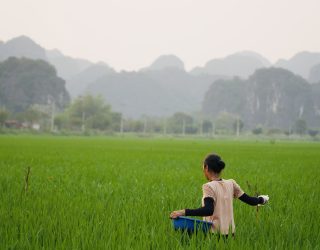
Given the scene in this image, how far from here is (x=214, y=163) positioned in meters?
2.50

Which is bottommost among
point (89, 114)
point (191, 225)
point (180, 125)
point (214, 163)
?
point (191, 225)

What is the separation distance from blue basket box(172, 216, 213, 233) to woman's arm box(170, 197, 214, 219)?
129 mm

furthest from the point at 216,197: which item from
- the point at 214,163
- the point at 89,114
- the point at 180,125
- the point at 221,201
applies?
the point at 180,125

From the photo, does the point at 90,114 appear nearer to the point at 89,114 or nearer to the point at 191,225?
the point at 89,114

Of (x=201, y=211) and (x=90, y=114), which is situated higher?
(x=90, y=114)

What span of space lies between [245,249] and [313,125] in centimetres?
13012

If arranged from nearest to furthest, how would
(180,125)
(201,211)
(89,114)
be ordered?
(201,211) → (89,114) → (180,125)

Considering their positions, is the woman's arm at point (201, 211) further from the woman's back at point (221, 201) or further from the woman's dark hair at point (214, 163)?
the woman's dark hair at point (214, 163)

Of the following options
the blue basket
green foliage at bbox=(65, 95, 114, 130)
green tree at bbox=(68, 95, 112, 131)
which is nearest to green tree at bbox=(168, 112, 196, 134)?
green foliage at bbox=(65, 95, 114, 130)

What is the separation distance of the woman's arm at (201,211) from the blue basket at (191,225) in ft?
0.42

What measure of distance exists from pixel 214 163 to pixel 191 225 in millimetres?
395

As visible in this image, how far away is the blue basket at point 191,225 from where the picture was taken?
2540 millimetres

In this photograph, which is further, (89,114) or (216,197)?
(89,114)

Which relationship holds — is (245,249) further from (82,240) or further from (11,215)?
(11,215)
